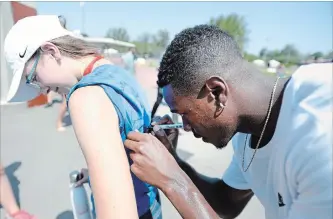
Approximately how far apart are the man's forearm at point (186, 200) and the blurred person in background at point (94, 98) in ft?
0.61

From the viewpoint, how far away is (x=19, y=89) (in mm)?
1772

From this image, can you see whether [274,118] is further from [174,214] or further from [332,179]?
[174,214]

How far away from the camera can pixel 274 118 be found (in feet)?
4.09

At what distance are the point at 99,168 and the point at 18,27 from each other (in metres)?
0.95

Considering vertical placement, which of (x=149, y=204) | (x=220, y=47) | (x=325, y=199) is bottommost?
(x=149, y=204)

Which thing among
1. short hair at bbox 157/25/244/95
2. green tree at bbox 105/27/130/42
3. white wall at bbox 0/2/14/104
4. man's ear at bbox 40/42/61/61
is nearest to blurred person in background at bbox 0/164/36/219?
man's ear at bbox 40/42/61/61

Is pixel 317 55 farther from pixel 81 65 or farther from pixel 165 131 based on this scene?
pixel 81 65

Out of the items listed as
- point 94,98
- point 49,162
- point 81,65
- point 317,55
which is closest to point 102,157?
point 94,98

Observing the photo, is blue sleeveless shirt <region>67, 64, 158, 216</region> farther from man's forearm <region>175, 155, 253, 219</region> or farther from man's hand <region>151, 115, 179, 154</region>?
man's forearm <region>175, 155, 253, 219</region>

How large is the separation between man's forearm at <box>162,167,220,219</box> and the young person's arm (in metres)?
0.20

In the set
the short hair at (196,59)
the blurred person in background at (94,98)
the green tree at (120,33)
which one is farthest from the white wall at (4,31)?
the green tree at (120,33)

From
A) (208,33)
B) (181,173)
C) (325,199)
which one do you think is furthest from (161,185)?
(208,33)

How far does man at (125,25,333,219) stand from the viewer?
99 cm

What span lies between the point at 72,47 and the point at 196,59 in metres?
0.70
